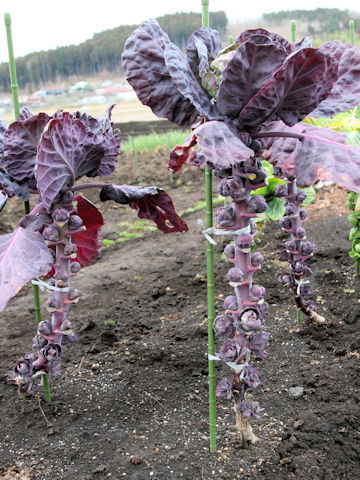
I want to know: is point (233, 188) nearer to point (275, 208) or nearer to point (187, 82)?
point (187, 82)

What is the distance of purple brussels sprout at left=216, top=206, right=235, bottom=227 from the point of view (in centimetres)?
165

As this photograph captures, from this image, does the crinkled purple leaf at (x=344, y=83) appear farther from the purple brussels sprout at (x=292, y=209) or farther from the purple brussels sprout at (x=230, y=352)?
the purple brussels sprout at (x=230, y=352)

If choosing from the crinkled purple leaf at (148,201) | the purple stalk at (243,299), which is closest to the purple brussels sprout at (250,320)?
the purple stalk at (243,299)

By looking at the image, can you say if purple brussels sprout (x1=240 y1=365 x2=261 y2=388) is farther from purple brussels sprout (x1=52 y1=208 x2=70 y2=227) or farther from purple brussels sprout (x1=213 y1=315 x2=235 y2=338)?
purple brussels sprout (x1=52 y1=208 x2=70 y2=227)

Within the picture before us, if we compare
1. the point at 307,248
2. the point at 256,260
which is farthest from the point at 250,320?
the point at 307,248

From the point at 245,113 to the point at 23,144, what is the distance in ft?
2.84

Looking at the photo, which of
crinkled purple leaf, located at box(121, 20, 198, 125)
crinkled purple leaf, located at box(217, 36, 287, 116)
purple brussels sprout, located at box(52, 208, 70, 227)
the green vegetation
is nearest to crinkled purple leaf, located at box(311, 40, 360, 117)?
crinkled purple leaf, located at box(217, 36, 287, 116)

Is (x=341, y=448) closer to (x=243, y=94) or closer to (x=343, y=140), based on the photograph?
(x=343, y=140)

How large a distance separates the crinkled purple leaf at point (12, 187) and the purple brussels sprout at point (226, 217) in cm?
79

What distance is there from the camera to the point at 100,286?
12.9 ft

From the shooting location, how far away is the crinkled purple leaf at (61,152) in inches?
66.6

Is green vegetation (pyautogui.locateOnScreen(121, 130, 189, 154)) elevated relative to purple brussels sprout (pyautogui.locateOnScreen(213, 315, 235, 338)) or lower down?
lower down

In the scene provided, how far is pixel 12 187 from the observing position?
1.94m

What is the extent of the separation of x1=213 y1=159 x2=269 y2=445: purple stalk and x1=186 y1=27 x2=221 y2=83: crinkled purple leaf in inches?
13.4
